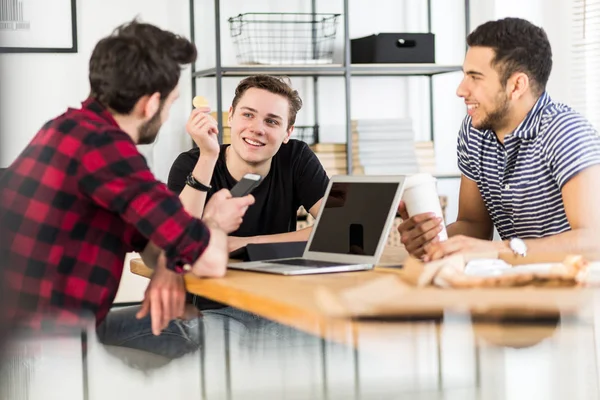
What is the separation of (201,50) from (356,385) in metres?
2.75

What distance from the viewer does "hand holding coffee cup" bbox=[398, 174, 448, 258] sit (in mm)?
1867

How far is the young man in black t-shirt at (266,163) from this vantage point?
8.18 feet

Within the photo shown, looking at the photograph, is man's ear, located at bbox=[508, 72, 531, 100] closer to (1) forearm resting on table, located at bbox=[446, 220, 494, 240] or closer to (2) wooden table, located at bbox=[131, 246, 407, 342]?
(1) forearm resting on table, located at bbox=[446, 220, 494, 240]

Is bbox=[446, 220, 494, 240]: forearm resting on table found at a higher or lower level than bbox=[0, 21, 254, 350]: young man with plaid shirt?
lower

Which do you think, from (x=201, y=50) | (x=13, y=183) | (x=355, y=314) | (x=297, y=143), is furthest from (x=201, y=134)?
(x=201, y=50)

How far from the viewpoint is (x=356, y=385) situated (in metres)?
1.74

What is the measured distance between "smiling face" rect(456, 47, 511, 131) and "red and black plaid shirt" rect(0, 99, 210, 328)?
3.31 feet

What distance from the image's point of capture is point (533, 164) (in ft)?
7.16

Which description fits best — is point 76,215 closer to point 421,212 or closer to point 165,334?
point 165,334

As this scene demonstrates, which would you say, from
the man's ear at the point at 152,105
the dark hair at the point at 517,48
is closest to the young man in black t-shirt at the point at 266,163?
the dark hair at the point at 517,48

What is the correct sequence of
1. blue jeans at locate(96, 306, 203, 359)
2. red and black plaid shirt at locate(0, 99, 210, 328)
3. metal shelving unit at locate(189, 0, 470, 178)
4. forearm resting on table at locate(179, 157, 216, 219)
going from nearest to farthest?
Result: red and black plaid shirt at locate(0, 99, 210, 328) < blue jeans at locate(96, 306, 203, 359) < forearm resting on table at locate(179, 157, 216, 219) < metal shelving unit at locate(189, 0, 470, 178)

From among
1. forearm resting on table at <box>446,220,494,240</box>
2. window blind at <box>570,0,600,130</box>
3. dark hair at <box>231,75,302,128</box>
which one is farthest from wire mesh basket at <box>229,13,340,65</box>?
forearm resting on table at <box>446,220,494,240</box>

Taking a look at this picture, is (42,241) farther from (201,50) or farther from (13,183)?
(201,50)

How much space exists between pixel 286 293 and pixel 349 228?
47 cm
